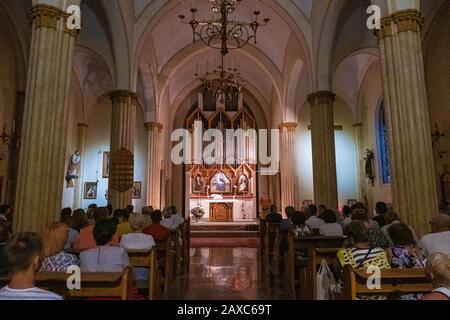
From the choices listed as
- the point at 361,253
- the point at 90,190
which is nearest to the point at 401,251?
the point at 361,253

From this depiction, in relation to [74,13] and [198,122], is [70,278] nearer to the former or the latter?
[74,13]

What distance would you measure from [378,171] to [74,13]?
13719 millimetres

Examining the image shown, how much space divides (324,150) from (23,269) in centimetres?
976

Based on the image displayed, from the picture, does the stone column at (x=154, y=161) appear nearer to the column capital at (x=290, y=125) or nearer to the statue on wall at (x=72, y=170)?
the statue on wall at (x=72, y=170)

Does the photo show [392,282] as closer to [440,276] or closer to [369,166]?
[440,276]

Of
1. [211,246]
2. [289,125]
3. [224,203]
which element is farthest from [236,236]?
[289,125]

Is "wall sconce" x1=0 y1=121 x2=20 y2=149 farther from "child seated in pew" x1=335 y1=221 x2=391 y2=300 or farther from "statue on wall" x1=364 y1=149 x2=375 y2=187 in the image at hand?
"statue on wall" x1=364 y1=149 x2=375 y2=187

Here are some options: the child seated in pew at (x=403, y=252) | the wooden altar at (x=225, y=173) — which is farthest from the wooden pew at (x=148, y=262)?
the wooden altar at (x=225, y=173)

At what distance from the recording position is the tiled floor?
5.86m

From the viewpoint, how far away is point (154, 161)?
16.2m

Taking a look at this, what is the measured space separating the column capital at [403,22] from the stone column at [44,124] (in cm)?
606

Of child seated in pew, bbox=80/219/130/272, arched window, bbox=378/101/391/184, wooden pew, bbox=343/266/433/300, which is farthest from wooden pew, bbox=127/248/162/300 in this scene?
arched window, bbox=378/101/391/184

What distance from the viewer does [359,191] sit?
17234 mm

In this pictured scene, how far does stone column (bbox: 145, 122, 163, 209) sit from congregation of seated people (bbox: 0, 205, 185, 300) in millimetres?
8601
